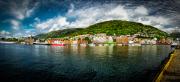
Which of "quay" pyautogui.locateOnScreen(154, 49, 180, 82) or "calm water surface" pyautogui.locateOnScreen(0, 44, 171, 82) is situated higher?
"quay" pyautogui.locateOnScreen(154, 49, 180, 82)

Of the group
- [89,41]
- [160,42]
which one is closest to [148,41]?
[160,42]

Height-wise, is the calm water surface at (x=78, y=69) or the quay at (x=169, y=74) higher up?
the quay at (x=169, y=74)

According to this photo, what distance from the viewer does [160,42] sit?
642ft

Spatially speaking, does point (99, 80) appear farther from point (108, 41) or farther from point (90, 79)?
point (108, 41)

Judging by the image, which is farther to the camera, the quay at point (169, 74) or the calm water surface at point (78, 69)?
the calm water surface at point (78, 69)

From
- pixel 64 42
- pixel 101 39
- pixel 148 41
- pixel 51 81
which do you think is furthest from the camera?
pixel 148 41

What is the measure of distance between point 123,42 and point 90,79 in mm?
157871

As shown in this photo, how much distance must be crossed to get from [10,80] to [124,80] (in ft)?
39.2

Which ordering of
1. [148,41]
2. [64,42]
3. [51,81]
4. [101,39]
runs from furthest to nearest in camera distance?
[148,41]
[101,39]
[64,42]
[51,81]

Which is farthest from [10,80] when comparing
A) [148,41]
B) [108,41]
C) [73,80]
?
[148,41]

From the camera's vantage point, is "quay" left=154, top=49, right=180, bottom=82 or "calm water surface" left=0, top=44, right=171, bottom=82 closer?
"quay" left=154, top=49, right=180, bottom=82

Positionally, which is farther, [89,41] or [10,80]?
[89,41]

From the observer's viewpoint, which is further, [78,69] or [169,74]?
[78,69]

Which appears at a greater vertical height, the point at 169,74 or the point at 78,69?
the point at 169,74
